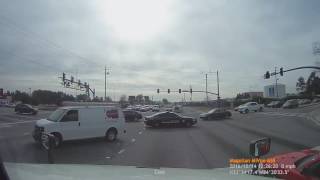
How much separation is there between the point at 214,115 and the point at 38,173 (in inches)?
1802

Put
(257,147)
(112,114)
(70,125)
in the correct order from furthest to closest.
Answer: (112,114) < (70,125) < (257,147)

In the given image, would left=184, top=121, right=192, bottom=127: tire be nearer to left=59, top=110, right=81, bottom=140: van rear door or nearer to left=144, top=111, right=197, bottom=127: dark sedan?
left=144, top=111, right=197, bottom=127: dark sedan

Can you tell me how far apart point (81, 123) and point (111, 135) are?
2.15 metres

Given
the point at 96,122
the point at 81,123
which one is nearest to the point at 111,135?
the point at 96,122

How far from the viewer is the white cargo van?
65.8 ft

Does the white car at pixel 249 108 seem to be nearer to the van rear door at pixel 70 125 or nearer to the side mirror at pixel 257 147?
the van rear door at pixel 70 125

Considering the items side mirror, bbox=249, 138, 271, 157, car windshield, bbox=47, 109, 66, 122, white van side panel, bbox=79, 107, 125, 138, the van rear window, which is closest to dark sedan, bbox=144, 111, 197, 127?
white van side panel, bbox=79, 107, 125, 138

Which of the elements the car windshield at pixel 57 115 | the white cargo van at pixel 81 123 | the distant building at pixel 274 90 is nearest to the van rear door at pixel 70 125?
the white cargo van at pixel 81 123

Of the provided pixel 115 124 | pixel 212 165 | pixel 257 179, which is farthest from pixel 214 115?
pixel 257 179

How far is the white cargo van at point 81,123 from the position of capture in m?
20.0

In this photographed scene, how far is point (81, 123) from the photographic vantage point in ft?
69.9

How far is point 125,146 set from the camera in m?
20.2

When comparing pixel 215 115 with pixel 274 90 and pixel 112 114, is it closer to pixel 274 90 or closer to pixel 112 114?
pixel 112 114

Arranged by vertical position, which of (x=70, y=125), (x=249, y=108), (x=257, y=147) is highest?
(x=249, y=108)
